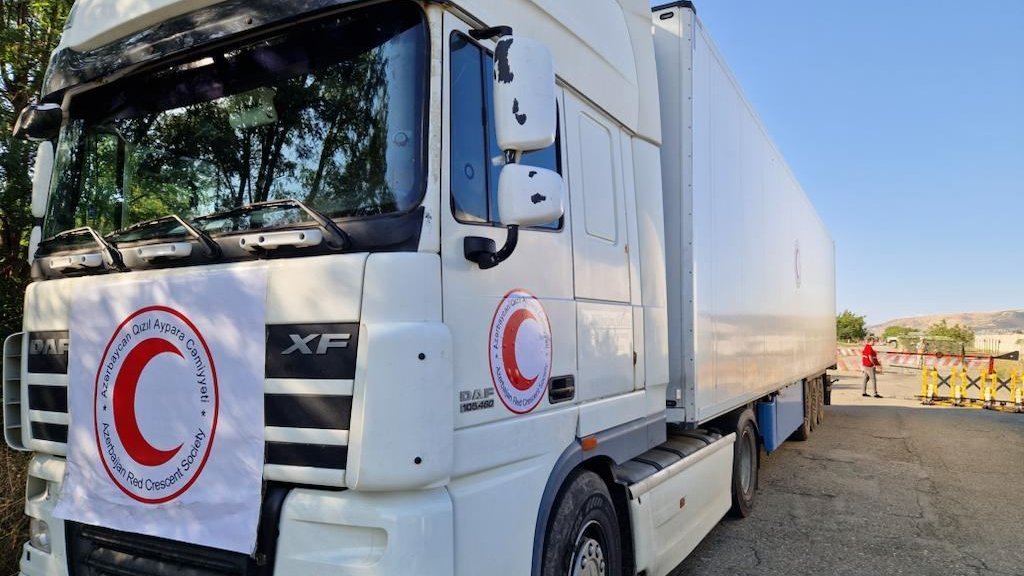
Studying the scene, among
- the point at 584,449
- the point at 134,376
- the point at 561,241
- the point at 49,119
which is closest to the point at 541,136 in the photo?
the point at 561,241

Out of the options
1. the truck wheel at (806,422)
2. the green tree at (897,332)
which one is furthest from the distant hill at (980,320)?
the truck wheel at (806,422)

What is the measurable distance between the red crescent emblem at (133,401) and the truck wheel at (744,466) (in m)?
4.69

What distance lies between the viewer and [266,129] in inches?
105

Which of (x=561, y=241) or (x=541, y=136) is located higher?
(x=541, y=136)

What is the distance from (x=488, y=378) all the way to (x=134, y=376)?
4.44ft

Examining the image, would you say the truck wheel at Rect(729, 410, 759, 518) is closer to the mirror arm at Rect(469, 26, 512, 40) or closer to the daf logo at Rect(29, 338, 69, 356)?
the mirror arm at Rect(469, 26, 512, 40)

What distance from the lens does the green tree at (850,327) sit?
72.1 meters

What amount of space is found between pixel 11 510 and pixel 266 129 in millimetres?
3402

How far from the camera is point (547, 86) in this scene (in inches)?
97.7

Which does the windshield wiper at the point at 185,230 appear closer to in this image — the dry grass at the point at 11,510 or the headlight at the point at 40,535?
the headlight at the point at 40,535

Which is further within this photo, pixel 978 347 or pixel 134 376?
pixel 978 347

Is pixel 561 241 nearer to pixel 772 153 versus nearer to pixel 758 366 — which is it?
pixel 758 366

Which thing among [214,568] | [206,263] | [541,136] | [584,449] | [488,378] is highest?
[541,136]

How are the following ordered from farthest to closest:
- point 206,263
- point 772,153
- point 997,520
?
point 772,153 < point 997,520 < point 206,263
